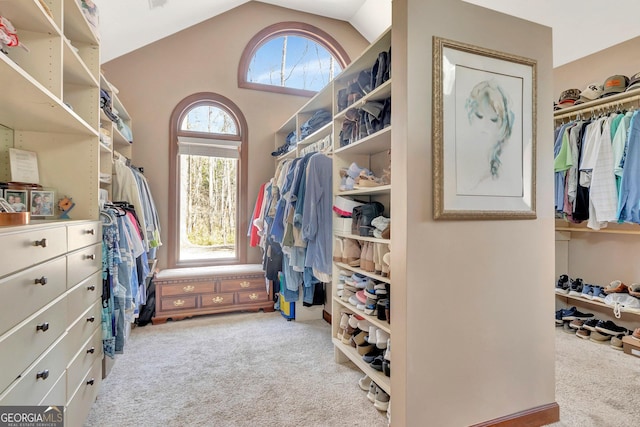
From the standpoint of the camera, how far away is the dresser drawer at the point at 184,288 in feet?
10.9

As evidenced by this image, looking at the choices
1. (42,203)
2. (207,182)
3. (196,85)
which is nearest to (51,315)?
(42,203)

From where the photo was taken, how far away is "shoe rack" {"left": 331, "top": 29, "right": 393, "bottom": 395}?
75.2 inches

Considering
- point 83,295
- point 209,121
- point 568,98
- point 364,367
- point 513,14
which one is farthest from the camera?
point 209,121

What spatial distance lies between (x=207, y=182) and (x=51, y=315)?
2.94 m

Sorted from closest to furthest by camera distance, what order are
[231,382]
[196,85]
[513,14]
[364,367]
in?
1. [364,367]
2. [231,382]
3. [513,14]
4. [196,85]

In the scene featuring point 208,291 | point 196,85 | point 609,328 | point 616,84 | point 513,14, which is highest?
point 513,14

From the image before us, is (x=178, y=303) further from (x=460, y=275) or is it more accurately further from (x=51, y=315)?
(x=460, y=275)

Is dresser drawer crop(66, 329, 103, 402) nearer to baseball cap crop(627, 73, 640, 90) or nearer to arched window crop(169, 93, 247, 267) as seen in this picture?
arched window crop(169, 93, 247, 267)

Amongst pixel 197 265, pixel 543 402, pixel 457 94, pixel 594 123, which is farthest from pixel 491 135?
pixel 197 265

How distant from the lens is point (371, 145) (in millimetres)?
2193

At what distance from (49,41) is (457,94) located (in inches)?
76.0

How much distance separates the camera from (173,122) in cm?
378

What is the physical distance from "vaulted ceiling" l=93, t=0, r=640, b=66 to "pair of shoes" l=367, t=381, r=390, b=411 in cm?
336

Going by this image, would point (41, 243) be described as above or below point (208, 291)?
above
